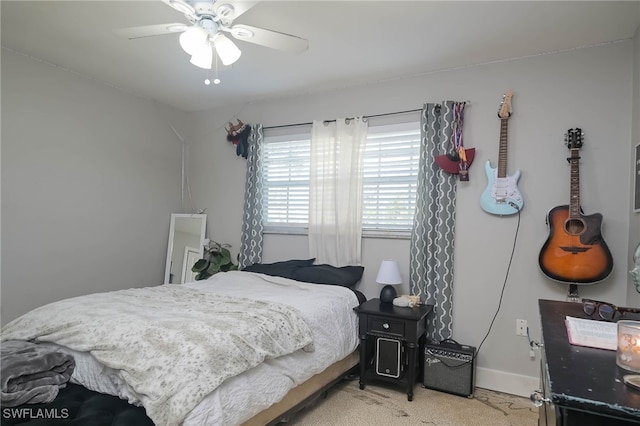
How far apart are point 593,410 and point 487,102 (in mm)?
2560

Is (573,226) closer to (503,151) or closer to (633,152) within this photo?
(633,152)

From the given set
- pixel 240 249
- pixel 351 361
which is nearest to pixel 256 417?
pixel 351 361

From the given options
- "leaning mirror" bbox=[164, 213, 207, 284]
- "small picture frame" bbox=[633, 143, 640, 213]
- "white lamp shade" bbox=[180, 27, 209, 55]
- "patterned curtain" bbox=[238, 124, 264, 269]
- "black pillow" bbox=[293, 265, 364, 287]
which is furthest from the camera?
"leaning mirror" bbox=[164, 213, 207, 284]

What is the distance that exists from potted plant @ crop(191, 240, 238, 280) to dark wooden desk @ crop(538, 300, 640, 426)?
3184 millimetres

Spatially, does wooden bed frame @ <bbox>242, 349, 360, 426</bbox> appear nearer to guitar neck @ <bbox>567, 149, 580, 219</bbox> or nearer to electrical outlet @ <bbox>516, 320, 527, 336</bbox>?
electrical outlet @ <bbox>516, 320, 527, 336</bbox>

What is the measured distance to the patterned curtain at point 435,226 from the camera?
9.49 ft

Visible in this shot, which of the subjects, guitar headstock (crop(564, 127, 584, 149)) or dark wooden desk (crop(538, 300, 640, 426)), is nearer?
dark wooden desk (crop(538, 300, 640, 426))

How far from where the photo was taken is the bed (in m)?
1.52

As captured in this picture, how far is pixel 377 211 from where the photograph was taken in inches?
128

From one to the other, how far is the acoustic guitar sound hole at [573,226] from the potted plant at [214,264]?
284 cm

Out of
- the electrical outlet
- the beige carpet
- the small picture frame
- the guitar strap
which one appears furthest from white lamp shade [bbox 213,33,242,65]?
the electrical outlet

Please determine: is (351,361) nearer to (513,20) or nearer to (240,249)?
(240,249)

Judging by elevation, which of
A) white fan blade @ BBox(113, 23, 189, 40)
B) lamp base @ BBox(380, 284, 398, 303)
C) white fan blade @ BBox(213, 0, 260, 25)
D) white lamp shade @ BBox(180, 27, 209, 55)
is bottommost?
lamp base @ BBox(380, 284, 398, 303)

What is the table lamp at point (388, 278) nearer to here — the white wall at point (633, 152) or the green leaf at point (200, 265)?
the white wall at point (633, 152)
